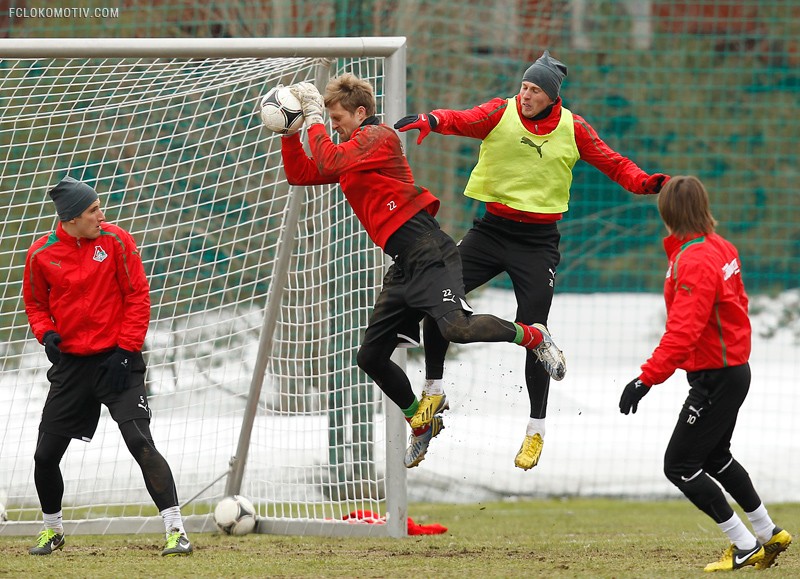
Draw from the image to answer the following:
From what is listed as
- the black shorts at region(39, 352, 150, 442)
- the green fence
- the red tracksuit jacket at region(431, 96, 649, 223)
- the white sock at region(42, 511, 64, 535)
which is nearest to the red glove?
the red tracksuit jacket at region(431, 96, 649, 223)

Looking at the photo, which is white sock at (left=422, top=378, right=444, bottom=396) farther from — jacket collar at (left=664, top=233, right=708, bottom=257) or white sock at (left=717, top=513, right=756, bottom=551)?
white sock at (left=717, top=513, right=756, bottom=551)

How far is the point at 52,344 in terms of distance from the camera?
19.1 feet

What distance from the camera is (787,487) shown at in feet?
33.3

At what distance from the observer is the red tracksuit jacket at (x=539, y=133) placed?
6074 millimetres

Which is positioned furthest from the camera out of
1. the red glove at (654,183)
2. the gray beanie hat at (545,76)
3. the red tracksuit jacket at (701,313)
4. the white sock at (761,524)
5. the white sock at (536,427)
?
the white sock at (536,427)

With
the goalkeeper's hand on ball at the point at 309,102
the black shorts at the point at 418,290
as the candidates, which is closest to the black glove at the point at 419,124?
the goalkeeper's hand on ball at the point at 309,102

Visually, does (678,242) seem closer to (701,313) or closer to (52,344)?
(701,313)

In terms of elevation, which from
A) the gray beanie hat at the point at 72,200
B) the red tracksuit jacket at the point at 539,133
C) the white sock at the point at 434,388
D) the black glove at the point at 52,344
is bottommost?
the white sock at the point at 434,388

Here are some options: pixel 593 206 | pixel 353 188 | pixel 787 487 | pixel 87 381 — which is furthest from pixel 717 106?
pixel 87 381

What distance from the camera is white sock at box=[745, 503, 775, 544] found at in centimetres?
534

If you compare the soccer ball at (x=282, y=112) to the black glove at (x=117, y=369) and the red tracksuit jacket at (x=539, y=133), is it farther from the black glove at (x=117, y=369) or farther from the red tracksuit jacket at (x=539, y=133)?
the black glove at (x=117, y=369)

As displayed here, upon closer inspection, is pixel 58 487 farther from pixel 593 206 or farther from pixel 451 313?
pixel 593 206

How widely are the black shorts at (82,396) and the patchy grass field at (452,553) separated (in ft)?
2.29

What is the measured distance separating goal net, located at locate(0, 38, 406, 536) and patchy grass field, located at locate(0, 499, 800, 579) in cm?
49
